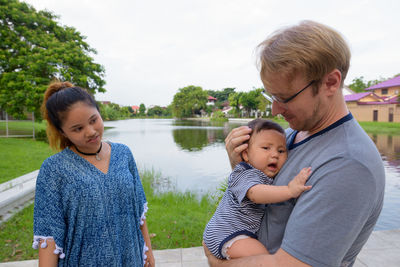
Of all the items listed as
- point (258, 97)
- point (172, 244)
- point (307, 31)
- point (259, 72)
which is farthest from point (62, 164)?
point (258, 97)

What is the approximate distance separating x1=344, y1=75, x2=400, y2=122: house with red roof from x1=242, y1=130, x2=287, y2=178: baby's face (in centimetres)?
2940

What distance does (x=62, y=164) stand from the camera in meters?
1.51

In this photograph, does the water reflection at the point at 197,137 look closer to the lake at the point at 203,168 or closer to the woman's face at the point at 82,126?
the lake at the point at 203,168

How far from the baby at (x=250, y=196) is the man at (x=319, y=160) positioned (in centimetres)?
6

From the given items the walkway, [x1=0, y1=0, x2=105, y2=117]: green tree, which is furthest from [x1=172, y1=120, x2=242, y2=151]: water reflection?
the walkway

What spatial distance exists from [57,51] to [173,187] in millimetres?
10803

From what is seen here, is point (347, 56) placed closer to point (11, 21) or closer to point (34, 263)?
point (34, 263)

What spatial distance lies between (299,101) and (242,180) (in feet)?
1.63

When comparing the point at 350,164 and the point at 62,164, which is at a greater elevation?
the point at 350,164

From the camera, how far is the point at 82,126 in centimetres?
158

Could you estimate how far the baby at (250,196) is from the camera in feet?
3.77

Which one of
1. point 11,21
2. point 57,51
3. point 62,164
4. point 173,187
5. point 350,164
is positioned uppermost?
point 11,21

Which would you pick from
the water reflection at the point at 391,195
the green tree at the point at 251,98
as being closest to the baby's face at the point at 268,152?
the water reflection at the point at 391,195

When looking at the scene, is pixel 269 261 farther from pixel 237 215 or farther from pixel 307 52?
pixel 307 52
